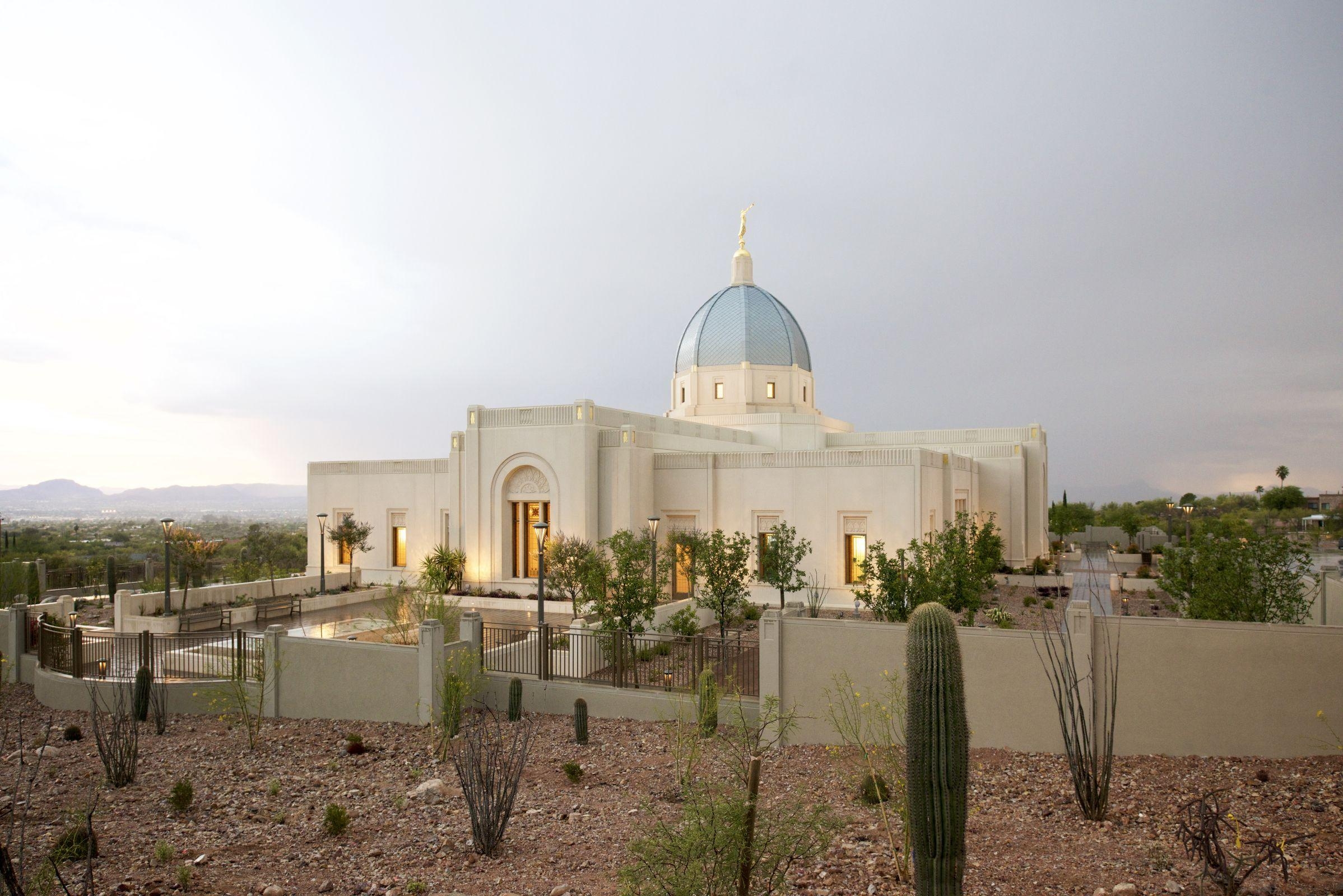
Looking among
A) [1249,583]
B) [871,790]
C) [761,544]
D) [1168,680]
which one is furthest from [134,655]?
[1249,583]

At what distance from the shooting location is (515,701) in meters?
12.0

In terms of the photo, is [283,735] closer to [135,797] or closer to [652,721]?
[135,797]

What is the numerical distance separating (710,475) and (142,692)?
1415 cm

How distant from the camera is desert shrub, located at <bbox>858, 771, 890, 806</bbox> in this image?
8039mm

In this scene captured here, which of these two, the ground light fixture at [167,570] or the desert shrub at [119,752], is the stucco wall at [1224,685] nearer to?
the desert shrub at [119,752]

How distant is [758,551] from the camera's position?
22.0 metres

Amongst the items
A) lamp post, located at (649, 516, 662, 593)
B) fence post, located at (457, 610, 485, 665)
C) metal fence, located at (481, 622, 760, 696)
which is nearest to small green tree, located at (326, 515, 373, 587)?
lamp post, located at (649, 516, 662, 593)

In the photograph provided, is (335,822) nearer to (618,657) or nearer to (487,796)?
(487,796)

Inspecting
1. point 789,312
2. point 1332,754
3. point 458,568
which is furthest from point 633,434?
point 1332,754

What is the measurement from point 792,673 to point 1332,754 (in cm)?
549

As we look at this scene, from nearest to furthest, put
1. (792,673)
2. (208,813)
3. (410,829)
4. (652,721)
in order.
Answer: (410,829), (208,813), (792,673), (652,721)

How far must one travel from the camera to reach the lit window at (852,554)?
2130cm

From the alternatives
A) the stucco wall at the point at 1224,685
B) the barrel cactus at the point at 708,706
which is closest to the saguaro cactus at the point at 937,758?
the stucco wall at the point at 1224,685

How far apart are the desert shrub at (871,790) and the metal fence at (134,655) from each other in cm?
905
